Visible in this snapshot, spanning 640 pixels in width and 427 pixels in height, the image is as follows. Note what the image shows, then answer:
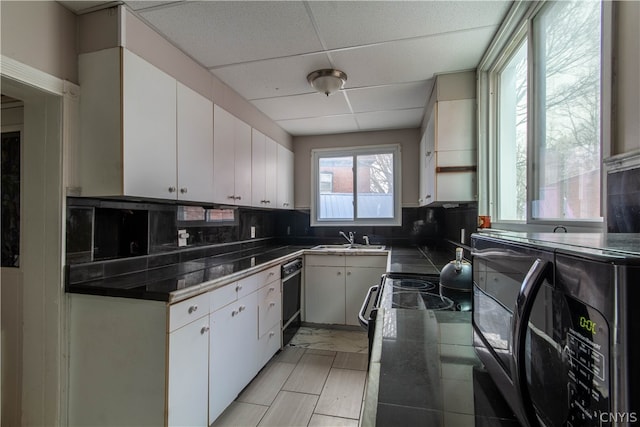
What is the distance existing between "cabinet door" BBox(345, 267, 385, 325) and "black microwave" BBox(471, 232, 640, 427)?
2451 millimetres

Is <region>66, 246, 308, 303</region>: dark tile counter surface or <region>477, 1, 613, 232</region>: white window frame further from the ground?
<region>477, 1, 613, 232</region>: white window frame

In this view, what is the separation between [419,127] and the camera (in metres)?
3.49

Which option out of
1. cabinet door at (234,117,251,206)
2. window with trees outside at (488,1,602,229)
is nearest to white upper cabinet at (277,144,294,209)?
cabinet door at (234,117,251,206)

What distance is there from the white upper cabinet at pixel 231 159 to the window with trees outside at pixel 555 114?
2.00m

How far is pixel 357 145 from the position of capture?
146 inches

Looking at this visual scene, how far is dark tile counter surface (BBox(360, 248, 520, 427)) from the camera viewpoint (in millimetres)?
536

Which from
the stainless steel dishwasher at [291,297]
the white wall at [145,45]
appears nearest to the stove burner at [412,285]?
the stainless steel dishwasher at [291,297]

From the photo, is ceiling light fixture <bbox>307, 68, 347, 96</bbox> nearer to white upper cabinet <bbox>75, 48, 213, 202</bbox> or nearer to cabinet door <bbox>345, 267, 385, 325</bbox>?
white upper cabinet <bbox>75, 48, 213, 202</bbox>

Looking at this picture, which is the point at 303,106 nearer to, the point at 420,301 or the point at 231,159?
the point at 231,159

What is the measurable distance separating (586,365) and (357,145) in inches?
139

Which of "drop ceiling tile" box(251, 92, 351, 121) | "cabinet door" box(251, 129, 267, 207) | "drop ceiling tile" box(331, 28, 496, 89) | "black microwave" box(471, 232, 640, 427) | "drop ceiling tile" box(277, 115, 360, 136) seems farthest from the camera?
"drop ceiling tile" box(277, 115, 360, 136)

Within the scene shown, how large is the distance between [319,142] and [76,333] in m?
3.10

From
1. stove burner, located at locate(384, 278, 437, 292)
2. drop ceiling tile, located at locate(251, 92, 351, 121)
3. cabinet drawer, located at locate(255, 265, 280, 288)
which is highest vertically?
drop ceiling tile, located at locate(251, 92, 351, 121)

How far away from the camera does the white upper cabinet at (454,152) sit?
2100 mm
